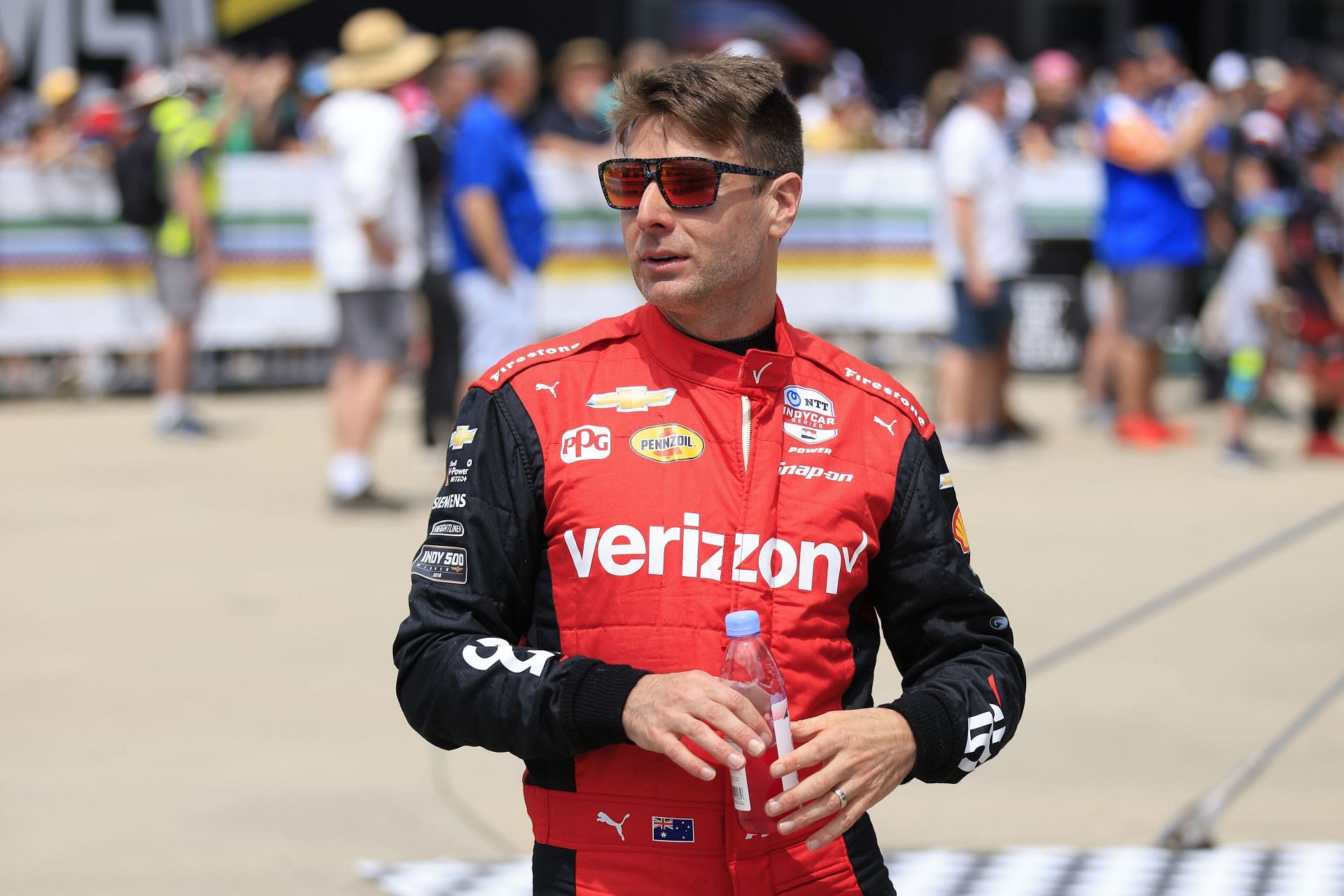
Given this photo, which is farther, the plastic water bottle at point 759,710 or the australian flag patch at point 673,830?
the australian flag patch at point 673,830

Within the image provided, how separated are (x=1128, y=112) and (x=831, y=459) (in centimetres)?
778

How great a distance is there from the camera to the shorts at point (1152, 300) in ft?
31.1

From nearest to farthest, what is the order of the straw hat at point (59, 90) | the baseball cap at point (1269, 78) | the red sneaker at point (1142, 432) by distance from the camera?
the red sneaker at point (1142, 432) → the straw hat at point (59, 90) → the baseball cap at point (1269, 78)

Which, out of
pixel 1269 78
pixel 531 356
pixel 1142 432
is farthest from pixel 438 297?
pixel 1269 78

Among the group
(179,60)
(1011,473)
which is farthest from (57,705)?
(179,60)

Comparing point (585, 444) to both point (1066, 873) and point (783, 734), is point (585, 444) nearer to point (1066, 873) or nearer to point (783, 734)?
point (783, 734)

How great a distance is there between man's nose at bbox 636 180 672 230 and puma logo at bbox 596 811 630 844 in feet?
2.42

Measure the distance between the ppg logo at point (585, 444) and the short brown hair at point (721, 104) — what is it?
0.39 meters

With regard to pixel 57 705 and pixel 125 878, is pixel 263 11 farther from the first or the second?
pixel 125 878

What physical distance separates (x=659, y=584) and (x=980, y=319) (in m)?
7.34

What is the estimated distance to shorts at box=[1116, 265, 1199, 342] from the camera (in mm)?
9492

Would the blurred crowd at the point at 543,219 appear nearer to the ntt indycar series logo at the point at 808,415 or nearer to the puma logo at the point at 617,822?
the ntt indycar series logo at the point at 808,415

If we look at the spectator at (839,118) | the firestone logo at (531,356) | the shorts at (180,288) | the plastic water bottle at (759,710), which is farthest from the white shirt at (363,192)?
the spectator at (839,118)

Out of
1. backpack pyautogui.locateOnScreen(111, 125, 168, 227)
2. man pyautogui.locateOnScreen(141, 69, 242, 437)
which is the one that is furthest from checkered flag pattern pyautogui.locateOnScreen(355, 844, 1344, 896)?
backpack pyautogui.locateOnScreen(111, 125, 168, 227)
